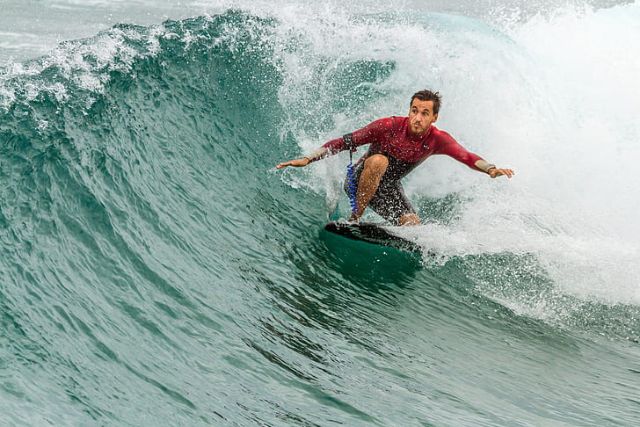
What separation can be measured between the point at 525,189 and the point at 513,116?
1.14 m

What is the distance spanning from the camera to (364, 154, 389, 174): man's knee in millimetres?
7676

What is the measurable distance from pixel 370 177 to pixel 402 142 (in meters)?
0.48

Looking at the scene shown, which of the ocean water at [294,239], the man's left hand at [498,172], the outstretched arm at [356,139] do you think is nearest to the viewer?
the ocean water at [294,239]

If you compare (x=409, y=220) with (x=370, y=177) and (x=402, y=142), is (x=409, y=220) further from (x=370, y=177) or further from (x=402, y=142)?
(x=402, y=142)

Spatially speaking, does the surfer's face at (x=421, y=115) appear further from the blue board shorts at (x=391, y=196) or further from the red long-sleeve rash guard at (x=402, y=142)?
the blue board shorts at (x=391, y=196)

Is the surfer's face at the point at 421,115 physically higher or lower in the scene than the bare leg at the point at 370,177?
higher

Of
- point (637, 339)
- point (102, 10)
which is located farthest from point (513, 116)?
point (102, 10)

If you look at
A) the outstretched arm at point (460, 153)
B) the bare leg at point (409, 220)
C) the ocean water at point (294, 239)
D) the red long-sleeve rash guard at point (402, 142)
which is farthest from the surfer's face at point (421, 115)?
the ocean water at point (294, 239)

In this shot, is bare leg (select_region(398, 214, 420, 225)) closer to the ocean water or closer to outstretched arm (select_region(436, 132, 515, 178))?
the ocean water

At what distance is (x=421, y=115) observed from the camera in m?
7.52

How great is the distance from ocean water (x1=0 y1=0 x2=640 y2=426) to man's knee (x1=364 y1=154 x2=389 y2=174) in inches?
26.9

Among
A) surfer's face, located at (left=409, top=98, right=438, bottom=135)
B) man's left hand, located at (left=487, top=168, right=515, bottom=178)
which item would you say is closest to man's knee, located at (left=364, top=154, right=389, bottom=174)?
surfer's face, located at (left=409, top=98, right=438, bottom=135)

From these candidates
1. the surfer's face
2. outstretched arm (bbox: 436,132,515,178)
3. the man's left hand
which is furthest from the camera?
outstretched arm (bbox: 436,132,515,178)

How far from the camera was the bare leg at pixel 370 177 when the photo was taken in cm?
769
